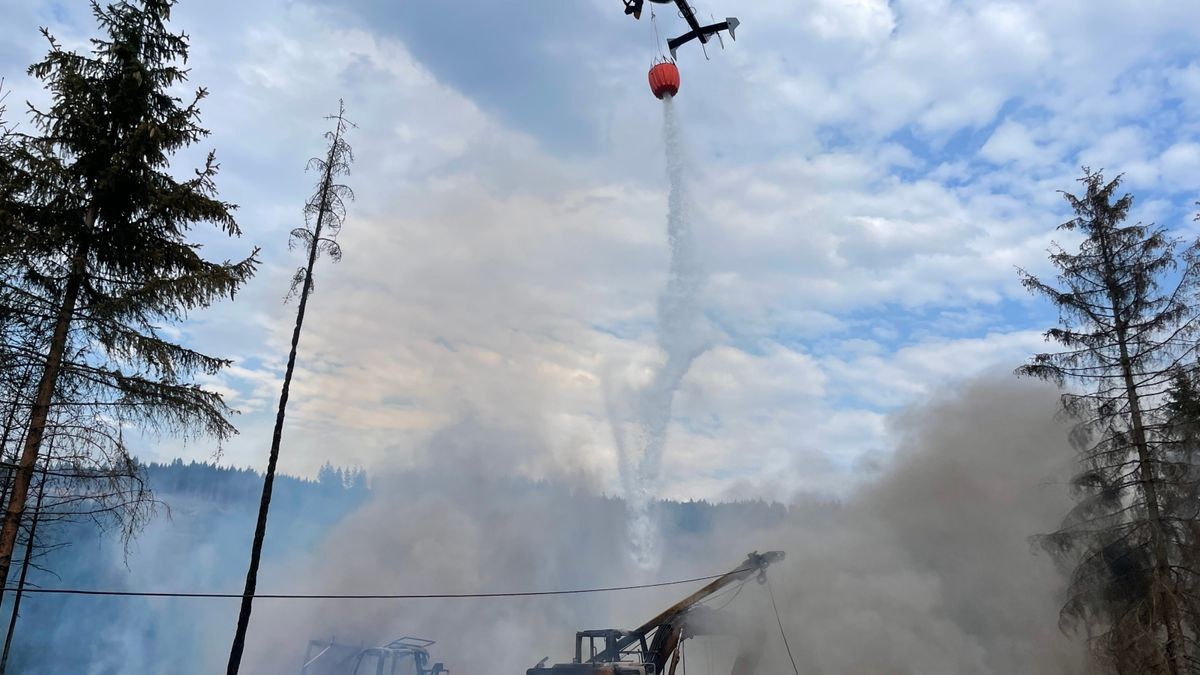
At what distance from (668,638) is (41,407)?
1787cm

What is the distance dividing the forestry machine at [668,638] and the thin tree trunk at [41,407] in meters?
13.4

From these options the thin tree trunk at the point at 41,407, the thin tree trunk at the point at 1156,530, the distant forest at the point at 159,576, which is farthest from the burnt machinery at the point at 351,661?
the thin tree trunk at the point at 1156,530

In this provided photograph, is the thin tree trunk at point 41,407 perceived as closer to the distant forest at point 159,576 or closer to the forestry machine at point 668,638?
the forestry machine at point 668,638

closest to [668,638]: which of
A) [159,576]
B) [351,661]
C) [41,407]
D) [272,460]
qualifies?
[272,460]

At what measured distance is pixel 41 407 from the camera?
9.60 meters

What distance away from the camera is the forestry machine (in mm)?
18922

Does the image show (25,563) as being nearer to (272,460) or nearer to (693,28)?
(272,460)

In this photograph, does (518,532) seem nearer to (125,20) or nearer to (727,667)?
(727,667)

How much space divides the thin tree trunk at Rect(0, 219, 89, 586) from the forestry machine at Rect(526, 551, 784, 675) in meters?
13.4

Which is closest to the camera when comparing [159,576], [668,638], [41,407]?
[41,407]

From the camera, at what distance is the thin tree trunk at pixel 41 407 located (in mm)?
9055

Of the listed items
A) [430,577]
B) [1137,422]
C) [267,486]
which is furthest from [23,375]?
[430,577]

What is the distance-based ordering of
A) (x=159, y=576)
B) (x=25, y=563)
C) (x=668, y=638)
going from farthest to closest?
(x=159, y=576) → (x=668, y=638) → (x=25, y=563)

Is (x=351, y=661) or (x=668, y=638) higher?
(x=668, y=638)
